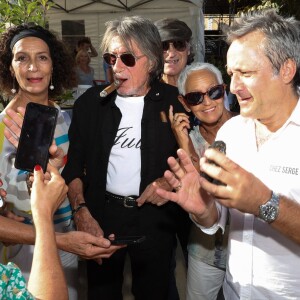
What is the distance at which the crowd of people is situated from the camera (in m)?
2.01

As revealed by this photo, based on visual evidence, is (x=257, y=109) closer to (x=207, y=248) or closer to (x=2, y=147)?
(x=207, y=248)

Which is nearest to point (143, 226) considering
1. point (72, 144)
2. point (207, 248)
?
point (207, 248)

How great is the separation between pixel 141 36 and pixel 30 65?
2.55 feet

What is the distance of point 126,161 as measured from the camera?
2850 millimetres

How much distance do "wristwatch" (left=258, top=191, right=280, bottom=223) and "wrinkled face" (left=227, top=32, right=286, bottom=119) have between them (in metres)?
0.56

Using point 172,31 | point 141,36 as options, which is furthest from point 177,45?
point 141,36

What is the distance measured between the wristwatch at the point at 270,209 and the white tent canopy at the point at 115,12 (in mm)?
9496

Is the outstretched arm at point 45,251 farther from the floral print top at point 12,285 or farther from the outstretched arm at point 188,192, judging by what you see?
the outstretched arm at point 188,192

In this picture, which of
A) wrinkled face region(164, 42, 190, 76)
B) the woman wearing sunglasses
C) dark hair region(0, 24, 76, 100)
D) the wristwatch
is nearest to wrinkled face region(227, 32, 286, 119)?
the wristwatch

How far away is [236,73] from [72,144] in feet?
4.34

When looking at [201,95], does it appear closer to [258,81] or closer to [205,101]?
[205,101]

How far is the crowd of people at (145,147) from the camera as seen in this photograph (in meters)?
2.01

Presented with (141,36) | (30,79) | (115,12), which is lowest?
(30,79)

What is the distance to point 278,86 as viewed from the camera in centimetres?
202
